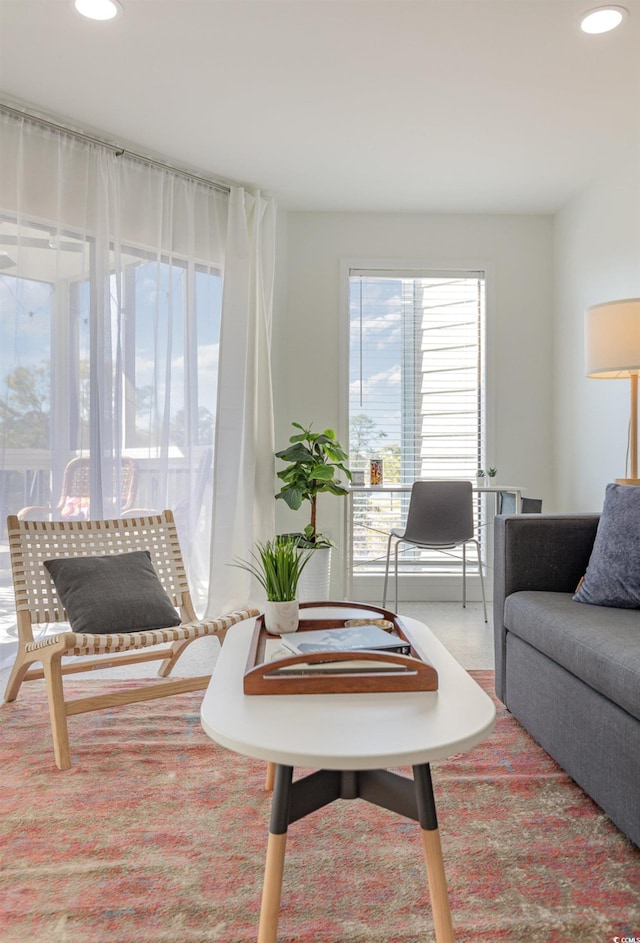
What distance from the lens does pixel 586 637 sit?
71.8 inches

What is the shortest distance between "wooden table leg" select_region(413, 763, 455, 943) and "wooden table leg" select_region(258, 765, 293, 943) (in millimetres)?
244

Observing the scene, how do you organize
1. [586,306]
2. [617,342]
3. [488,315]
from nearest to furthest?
1. [617,342]
2. [586,306]
3. [488,315]

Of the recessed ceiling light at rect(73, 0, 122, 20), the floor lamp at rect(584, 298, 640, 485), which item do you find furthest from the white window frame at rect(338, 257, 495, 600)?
the recessed ceiling light at rect(73, 0, 122, 20)

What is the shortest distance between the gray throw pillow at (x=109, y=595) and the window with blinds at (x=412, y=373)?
2.28m

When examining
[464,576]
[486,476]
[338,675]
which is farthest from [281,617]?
[486,476]

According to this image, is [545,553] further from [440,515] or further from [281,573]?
[440,515]

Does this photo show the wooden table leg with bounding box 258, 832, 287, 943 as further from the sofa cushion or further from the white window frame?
the white window frame

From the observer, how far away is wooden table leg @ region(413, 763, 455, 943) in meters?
1.21

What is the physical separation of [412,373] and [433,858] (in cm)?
376

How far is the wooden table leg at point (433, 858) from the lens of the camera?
3.98 ft

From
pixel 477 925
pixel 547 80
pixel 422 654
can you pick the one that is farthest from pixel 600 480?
pixel 477 925

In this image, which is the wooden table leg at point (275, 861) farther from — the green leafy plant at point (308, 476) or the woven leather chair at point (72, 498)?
the green leafy plant at point (308, 476)

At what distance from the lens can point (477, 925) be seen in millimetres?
1340

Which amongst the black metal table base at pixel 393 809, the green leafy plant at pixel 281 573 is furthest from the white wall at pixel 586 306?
the black metal table base at pixel 393 809
